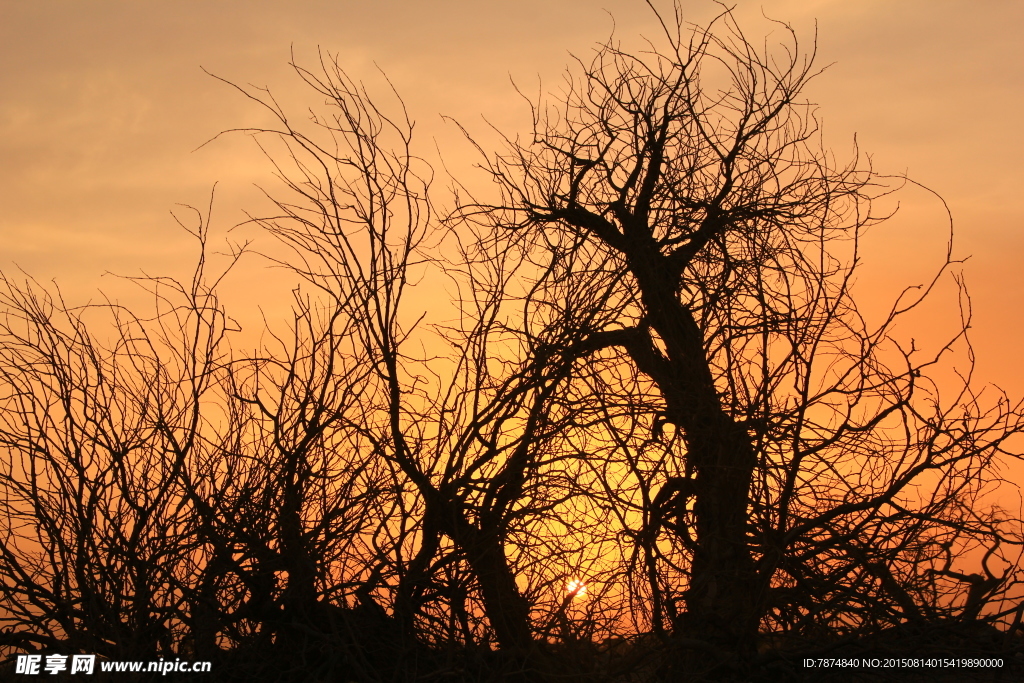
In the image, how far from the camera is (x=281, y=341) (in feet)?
18.9

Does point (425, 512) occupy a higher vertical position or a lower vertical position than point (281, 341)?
lower

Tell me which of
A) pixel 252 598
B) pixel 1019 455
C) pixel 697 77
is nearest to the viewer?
pixel 252 598

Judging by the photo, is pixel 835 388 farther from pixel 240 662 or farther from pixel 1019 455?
pixel 240 662

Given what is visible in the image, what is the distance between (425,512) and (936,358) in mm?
3255

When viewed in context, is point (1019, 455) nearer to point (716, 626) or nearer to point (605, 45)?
point (716, 626)

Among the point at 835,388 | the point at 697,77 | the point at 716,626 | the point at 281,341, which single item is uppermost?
the point at 697,77

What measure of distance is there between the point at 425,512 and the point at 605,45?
3.36 meters

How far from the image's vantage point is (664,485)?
5.86m

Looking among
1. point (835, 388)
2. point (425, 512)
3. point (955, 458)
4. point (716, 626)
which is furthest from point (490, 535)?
point (955, 458)

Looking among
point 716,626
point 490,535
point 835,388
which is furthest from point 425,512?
point 835,388

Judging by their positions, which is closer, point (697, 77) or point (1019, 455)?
point (1019, 455)

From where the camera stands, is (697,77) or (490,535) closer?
(490,535)

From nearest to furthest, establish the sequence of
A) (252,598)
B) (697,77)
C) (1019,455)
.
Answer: (252,598)
(1019,455)
(697,77)

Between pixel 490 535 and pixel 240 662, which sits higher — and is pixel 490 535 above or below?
above
